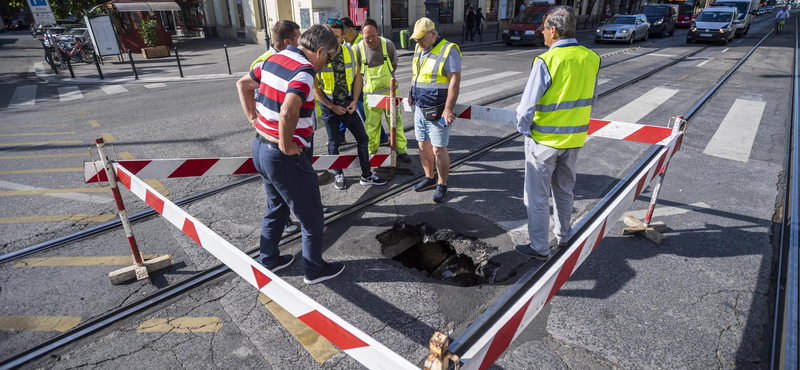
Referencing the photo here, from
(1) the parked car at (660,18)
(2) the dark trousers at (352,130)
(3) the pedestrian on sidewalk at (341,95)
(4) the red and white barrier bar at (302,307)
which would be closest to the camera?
(4) the red and white barrier bar at (302,307)

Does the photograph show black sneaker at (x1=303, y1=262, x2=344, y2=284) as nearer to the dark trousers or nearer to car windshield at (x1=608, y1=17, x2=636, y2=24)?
the dark trousers

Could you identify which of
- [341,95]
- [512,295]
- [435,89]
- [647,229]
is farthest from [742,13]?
[512,295]

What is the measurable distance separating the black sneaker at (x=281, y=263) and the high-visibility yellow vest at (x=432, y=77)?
6.55 ft

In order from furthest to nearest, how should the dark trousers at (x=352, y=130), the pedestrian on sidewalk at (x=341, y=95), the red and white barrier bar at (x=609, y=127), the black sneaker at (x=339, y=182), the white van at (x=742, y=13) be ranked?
the white van at (x=742, y=13) → the black sneaker at (x=339, y=182) → the dark trousers at (x=352, y=130) → the pedestrian on sidewalk at (x=341, y=95) → the red and white barrier bar at (x=609, y=127)

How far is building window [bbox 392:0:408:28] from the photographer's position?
23.6 meters

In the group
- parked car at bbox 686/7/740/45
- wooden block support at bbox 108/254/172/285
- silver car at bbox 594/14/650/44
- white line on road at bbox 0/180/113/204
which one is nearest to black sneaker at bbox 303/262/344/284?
wooden block support at bbox 108/254/172/285

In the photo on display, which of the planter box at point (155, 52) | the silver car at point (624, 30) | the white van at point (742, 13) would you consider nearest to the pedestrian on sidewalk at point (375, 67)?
the planter box at point (155, 52)

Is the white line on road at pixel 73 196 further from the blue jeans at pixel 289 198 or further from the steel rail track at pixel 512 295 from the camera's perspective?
the steel rail track at pixel 512 295

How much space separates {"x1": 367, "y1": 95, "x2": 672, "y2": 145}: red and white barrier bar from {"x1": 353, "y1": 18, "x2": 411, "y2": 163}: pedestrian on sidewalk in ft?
2.29

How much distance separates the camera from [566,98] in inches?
113

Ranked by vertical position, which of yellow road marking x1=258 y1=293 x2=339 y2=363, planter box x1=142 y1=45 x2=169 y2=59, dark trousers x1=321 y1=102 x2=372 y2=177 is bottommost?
yellow road marking x1=258 y1=293 x2=339 y2=363

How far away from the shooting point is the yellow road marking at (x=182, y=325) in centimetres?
280

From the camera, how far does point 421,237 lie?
13.0 feet

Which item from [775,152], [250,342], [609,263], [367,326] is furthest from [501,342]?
[775,152]
